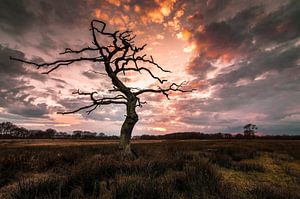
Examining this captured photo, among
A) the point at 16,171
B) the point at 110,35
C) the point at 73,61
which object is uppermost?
the point at 110,35

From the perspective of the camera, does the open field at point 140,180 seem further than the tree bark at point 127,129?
No

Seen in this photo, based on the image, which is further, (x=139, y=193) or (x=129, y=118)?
(x=129, y=118)

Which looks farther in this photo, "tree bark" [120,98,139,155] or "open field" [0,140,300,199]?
"tree bark" [120,98,139,155]

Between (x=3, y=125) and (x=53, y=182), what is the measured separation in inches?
5262

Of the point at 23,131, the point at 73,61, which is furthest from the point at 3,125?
the point at 73,61

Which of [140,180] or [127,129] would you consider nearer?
[140,180]

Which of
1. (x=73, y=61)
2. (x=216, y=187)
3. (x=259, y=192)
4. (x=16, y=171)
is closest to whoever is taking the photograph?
(x=259, y=192)

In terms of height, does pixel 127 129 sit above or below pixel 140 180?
above

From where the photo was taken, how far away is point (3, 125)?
372 feet

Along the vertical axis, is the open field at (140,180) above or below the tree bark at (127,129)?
below

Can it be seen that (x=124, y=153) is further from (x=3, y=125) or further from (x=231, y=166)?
(x=3, y=125)

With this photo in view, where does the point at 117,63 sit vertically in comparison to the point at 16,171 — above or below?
above

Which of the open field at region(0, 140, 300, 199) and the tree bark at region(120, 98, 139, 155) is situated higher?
the tree bark at region(120, 98, 139, 155)

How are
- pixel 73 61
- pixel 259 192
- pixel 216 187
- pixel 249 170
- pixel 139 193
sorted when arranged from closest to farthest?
pixel 139 193 → pixel 259 192 → pixel 216 187 → pixel 249 170 → pixel 73 61
